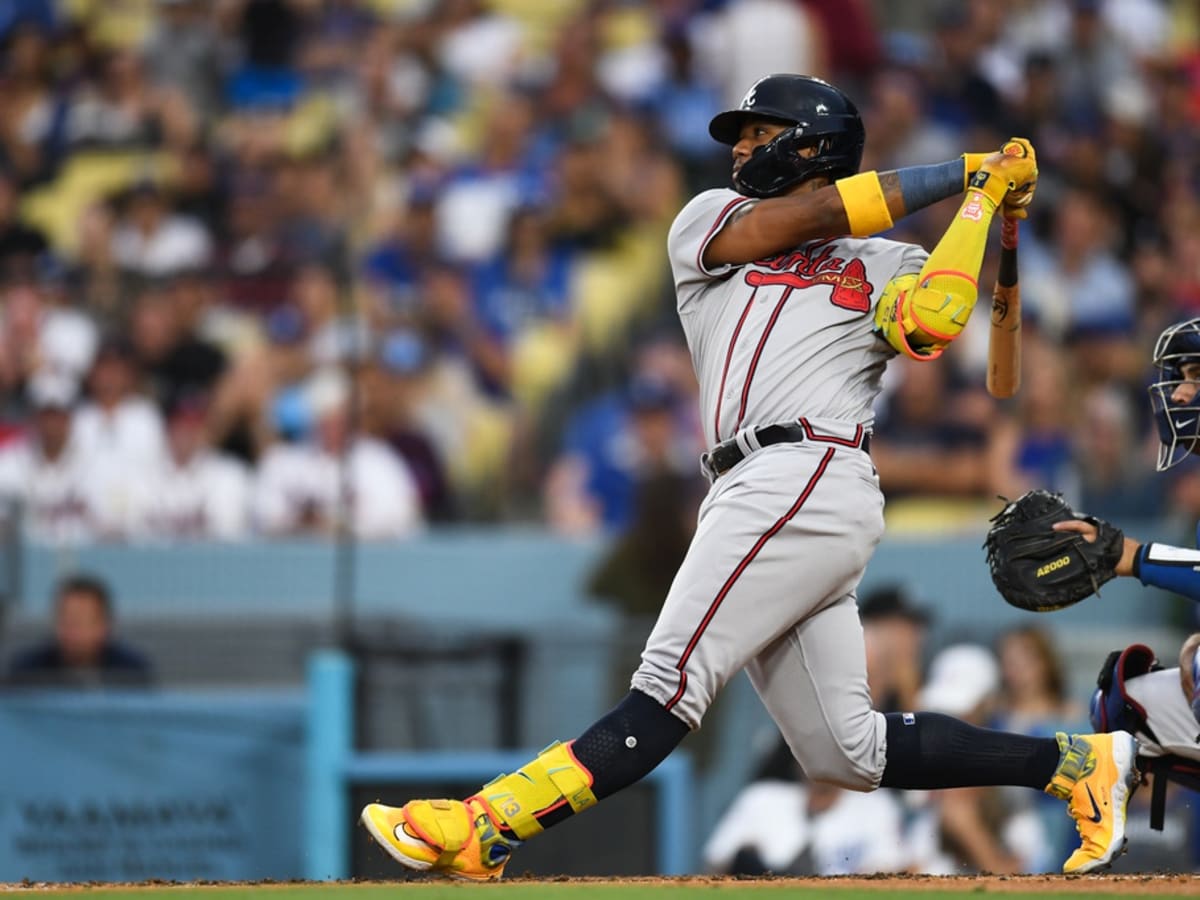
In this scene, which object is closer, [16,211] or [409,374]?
[409,374]

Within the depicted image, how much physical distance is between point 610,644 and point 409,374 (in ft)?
8.75

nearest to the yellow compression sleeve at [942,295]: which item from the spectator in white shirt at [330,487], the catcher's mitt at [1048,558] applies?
the catcher's mitt at [1048,558]

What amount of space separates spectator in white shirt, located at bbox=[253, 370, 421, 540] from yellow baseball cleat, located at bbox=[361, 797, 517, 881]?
4906 mm

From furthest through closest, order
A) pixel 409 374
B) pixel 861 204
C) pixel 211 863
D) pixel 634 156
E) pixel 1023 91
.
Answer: pixel 1023 91, pixel 634 156, pixel 409 374, pixel 211 863, pixel 861 204

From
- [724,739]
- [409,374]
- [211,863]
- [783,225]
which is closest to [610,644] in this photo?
[724,739]

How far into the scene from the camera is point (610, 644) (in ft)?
26.2

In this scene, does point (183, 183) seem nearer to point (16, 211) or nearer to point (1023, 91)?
point (16, 211)

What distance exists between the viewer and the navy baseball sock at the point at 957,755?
4.73m

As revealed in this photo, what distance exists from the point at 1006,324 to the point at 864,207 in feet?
2.21

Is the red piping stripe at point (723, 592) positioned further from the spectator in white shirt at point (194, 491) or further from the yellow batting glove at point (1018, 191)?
the spectator in white shirt at point (194, 491)

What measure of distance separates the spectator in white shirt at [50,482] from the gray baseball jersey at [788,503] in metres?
4.83

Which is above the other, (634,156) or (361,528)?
(634,156)

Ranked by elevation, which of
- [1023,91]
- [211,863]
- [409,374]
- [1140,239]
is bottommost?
[211,863]

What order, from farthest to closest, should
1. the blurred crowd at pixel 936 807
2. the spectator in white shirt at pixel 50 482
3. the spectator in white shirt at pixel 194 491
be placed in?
the spectator in white shirt at pixel 194 491 < the spectator in white shirt at pixel 50 482 < the blurred crowd at pixel 936 807
